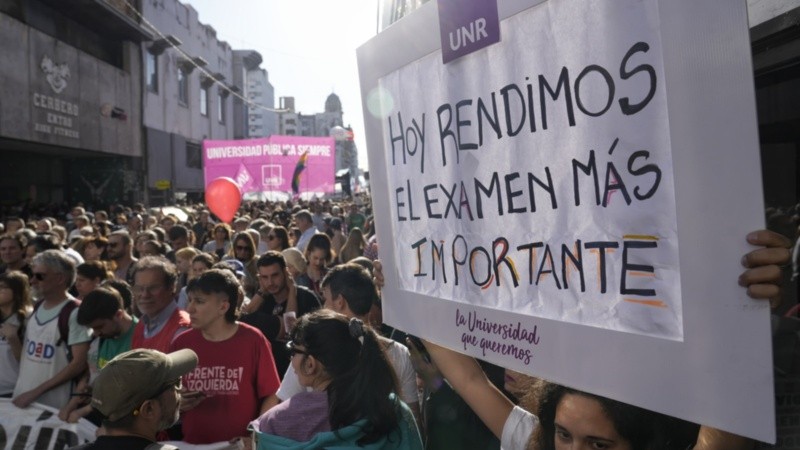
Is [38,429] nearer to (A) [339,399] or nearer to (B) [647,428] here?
(A) [339,399]

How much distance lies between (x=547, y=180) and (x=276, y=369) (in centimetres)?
277

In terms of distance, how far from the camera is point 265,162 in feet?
66.1

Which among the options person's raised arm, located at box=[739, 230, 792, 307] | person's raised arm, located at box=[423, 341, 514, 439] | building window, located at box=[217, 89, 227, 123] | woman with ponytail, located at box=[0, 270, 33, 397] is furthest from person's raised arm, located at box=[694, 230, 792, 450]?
building window, located at box=[217, 89, 227, 123]

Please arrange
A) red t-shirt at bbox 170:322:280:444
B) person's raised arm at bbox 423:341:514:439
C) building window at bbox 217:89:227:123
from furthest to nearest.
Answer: building window at bbox 217:89:227:123 < red t-shirt at bbox 170:322:280:444 < person's raised arm at bbox 423:341:514:439

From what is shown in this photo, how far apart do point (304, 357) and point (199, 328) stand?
133 centimetres

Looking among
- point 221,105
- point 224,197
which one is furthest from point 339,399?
point 221,105

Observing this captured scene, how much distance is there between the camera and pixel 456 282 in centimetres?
196

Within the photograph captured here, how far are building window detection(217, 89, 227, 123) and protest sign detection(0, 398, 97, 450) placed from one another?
37.7 m

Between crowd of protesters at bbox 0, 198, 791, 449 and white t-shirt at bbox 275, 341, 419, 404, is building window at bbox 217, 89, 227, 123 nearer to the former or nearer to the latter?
crowd of protesters at bbox 0, 198, 791, 449

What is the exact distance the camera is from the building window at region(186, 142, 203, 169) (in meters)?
35.0

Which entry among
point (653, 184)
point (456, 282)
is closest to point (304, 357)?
point (456, 282)

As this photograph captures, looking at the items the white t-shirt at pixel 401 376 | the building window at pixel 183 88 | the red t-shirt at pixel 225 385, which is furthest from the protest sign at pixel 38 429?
the building window at pixel 183 88

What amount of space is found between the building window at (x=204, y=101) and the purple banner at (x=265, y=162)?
1861cm

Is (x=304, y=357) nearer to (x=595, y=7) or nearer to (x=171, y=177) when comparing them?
(x=595, y=7)
